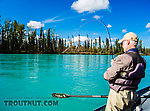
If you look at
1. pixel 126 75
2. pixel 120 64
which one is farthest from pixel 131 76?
pixel 120 64

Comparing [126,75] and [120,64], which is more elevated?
[120,64]

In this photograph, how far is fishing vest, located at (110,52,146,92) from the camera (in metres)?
2.02

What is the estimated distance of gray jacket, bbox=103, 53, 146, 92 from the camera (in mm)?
1989

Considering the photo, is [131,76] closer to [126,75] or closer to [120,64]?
[126,75]

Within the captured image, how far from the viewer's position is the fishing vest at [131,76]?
2020 millimetres

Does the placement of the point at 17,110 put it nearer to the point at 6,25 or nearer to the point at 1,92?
the point at 1,92

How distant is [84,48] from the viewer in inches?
4023

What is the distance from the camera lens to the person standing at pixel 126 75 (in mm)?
2004

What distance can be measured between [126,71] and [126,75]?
0.22 feet

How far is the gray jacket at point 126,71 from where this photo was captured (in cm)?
199

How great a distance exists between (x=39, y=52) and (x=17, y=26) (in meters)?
17.6

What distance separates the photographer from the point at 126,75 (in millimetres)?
2039

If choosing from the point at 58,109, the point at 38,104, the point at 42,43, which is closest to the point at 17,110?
the point at 38,104

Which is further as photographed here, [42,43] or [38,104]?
[42,43]
